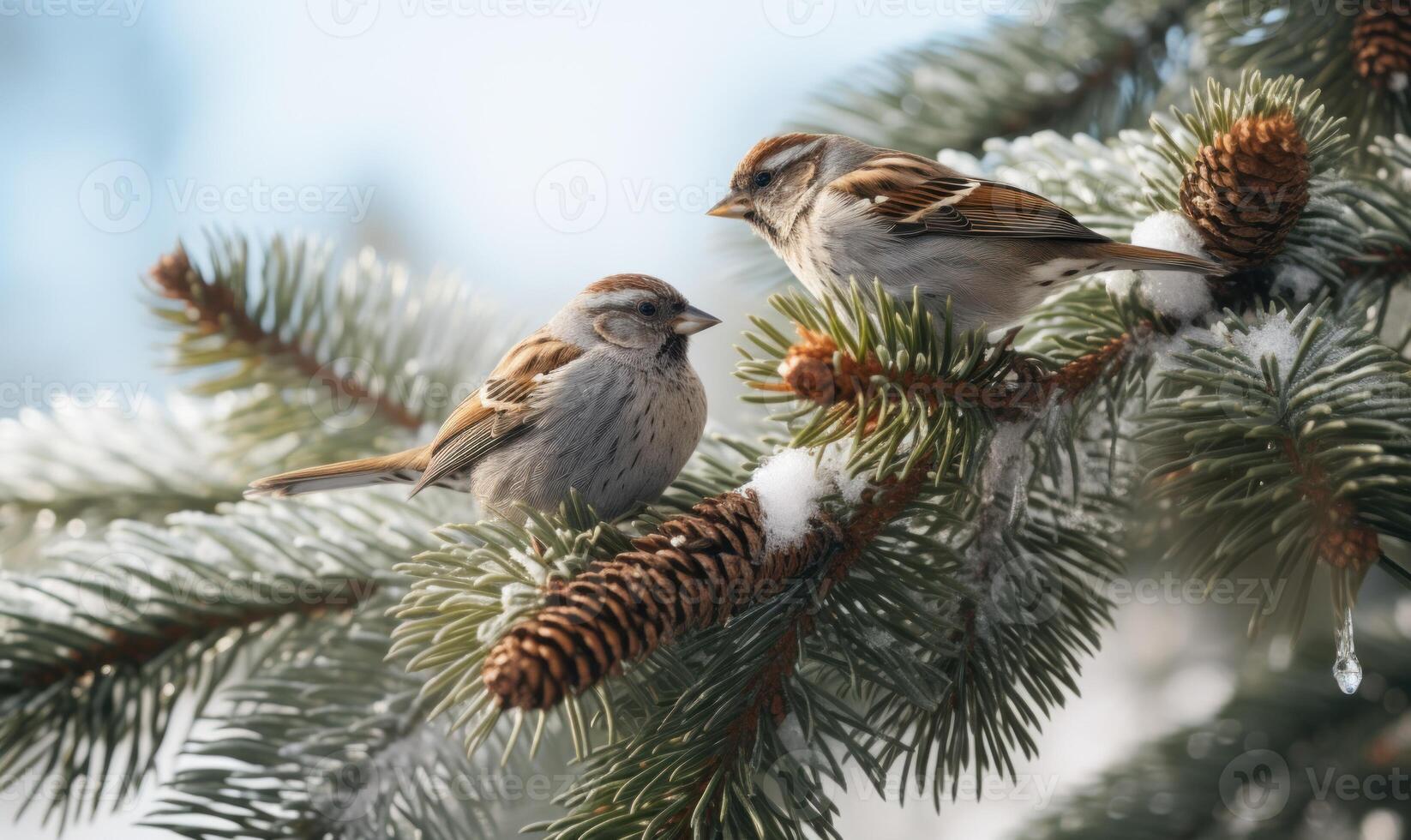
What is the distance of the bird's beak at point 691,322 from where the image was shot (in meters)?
2.27

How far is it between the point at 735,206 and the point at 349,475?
110 cm

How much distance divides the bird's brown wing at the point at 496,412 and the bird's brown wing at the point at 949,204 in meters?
0.76

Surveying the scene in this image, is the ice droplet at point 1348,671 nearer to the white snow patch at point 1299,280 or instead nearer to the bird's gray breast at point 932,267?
the white snow patch at point 1299,280

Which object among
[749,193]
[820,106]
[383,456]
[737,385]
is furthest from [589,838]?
[737,385]

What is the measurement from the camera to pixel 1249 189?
1.52 meters

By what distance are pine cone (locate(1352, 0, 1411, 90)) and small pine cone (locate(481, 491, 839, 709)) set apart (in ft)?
5.09

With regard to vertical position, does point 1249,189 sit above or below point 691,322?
above

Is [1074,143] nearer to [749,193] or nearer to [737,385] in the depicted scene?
[749,193]

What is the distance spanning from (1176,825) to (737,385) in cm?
295

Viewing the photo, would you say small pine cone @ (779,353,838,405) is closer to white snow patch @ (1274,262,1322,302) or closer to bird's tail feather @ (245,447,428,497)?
white snow patch @ (1274,262,1322,302)

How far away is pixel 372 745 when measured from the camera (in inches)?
65.4
